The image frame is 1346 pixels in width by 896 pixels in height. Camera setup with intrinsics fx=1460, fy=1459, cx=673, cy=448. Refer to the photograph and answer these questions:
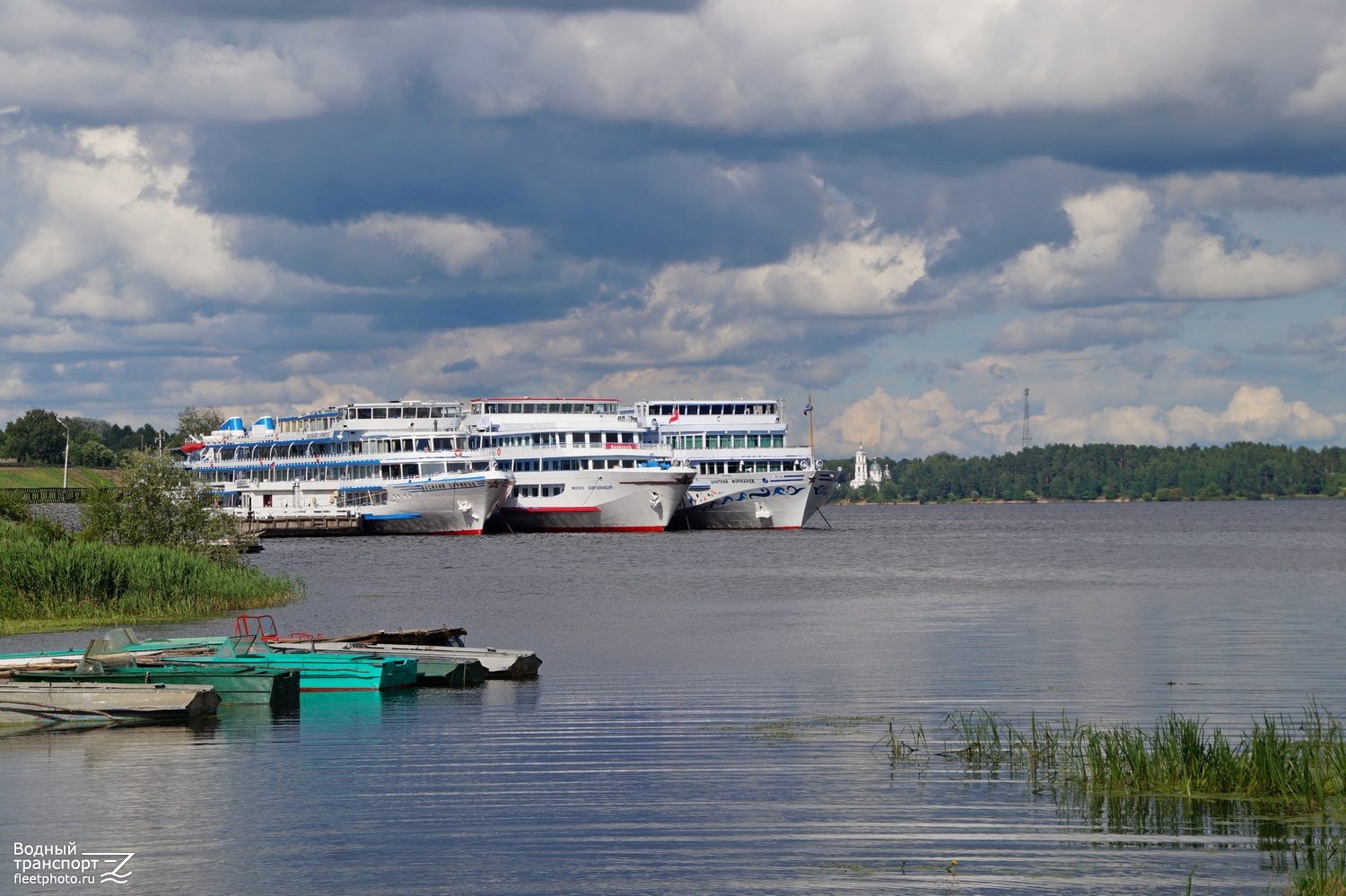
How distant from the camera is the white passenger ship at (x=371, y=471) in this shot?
389 ft

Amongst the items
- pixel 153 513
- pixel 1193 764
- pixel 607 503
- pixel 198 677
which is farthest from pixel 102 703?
pixel 607 503

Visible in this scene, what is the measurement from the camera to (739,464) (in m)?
124

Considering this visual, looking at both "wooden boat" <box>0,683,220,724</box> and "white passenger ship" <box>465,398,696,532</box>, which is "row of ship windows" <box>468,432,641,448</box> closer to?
"white passenger ship" <box>465,398,696,532</box>

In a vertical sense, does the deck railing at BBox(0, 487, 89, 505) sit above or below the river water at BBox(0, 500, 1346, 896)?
above

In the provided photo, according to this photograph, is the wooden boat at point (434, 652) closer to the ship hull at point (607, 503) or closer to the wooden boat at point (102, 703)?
the wooden boat at point (102, 703)

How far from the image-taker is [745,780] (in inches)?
761

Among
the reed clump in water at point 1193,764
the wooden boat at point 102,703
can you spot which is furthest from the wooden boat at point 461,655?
the reed clump in water at point 1193,764

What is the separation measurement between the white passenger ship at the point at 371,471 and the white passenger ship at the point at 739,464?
1558 cm

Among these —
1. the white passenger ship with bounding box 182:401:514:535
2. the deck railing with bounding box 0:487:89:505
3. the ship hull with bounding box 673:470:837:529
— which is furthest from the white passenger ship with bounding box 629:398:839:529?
the deck railing with bounding box 0:487:89:505

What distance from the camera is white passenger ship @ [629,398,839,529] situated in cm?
12244

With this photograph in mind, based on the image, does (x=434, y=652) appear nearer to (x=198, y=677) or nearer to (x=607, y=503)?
(x=198, y=677)

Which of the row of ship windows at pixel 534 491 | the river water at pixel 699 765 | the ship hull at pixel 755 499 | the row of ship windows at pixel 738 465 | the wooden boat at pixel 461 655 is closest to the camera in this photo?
the river water at pixel 699 765

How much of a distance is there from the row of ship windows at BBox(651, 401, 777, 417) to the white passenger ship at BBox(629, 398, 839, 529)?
0.08 metres

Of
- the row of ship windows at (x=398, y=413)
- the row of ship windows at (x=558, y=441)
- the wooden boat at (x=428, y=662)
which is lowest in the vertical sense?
the wooden boat at (x=428, y=662)
